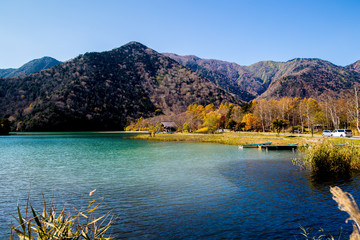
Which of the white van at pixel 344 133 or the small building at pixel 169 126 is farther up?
the small building at pixel 169 126

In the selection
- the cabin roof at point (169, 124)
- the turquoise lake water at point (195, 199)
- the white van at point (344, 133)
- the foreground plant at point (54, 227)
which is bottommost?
the turquoise lake water at point (195, 199)

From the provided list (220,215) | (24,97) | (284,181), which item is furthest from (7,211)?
(24,97)

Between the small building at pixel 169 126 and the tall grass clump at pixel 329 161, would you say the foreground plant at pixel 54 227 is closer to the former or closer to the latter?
the tall grass clump at pixel 329 161

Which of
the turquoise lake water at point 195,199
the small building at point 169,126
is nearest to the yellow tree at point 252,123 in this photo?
the small building at point 169,126

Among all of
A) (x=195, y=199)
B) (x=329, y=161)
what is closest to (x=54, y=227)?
(x=195, y=199)

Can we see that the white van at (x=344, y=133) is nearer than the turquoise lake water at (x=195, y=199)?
No

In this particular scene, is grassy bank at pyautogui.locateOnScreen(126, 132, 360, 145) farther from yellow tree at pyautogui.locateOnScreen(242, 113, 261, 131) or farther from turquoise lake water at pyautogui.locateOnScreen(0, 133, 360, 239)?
turquoise lake water at pyautogui.locateOnScreen(0, 133, 360, 239)

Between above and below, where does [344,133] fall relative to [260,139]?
above

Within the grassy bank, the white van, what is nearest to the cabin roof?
the grassy bank

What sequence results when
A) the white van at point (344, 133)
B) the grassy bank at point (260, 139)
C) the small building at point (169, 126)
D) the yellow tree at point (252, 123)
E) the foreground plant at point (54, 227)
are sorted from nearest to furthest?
the foreground plant at point (54, 227) → the grassy bank at point (260, 139) → the white van at point (344, 133) → the yellow tree at point (252, 123) → the small building at point (169, 126)

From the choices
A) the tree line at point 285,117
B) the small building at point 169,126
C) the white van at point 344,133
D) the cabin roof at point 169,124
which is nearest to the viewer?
the white van at point 344,133

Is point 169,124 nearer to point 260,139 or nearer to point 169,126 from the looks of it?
point 169,126

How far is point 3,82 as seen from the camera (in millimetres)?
190750

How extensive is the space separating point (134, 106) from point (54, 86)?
6150cm
